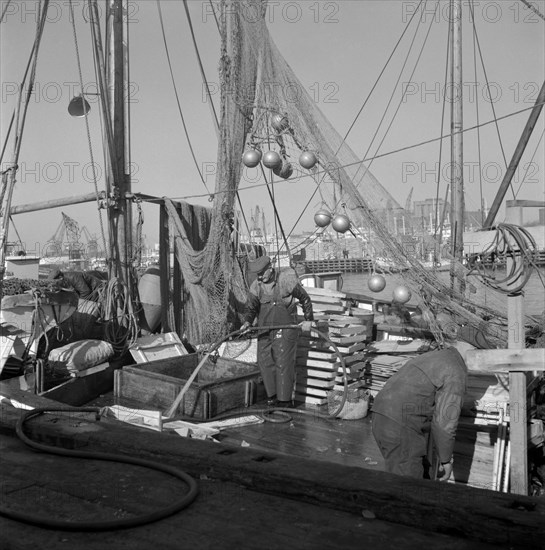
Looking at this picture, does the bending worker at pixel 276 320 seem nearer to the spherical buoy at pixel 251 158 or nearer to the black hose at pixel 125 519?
the spherical buoy at pixel 251 158

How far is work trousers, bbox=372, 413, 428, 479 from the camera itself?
4.25m

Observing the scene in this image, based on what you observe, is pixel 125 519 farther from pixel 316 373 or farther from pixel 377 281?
pixel 377 281

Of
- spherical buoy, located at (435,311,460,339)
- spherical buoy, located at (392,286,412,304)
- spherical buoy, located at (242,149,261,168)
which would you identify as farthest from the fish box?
spherical buoy, located at (242,149,261,168)

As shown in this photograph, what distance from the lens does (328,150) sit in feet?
26.0

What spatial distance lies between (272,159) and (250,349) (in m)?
2.73

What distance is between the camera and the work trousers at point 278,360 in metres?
7.16

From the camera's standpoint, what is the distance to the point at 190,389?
6719 mm

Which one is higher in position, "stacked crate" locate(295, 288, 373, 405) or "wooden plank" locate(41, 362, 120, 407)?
"stacked crate" locate(295, 288, 373, 405)

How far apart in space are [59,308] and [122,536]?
621 cm

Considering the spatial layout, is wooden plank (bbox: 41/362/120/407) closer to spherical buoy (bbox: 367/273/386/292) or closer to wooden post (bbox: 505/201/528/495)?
spherical buoy (bbox: 367/273/386/292)

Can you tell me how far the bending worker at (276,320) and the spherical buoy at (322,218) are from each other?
1201mm

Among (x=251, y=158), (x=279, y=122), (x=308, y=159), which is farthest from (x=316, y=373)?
(x=279, y=122)

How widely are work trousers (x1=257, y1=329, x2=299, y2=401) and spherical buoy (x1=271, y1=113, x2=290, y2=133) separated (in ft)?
9.07

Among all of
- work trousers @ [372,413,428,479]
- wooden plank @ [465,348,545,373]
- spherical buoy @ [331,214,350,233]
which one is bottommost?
work trousers @ [372,413,428,479]
